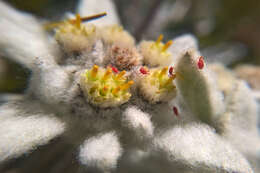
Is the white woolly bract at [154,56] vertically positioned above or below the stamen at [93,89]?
above

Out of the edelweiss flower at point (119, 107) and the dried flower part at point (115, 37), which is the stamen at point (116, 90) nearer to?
the edelweiss flower at point (119, 107)

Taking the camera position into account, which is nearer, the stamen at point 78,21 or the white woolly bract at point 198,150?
the white woolly bract at point 198,150

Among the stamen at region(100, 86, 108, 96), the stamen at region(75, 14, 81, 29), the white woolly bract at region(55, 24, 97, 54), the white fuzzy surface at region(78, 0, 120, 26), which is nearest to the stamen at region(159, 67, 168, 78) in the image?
the stamen at region(100, 86, 108, 96)

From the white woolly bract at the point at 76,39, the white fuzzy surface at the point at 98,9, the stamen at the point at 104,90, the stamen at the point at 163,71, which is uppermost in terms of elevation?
the white fuzzy surface at the point at 98,9

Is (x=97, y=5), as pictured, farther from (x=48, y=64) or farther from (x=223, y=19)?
(x=223, y=19)

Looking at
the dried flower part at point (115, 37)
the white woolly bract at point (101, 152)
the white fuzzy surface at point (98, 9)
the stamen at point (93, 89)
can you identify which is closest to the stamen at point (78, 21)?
the dried flower part at point (115, 37)

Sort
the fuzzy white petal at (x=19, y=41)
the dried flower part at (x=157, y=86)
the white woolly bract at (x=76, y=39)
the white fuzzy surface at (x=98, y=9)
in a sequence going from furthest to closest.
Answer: the white fuzzy surface at (x=98, y=9), the fuzzy white petal at (x=19, y=41), the white woolly bract at (x=76, y=39), the dried flower part at (x=157, y=86)

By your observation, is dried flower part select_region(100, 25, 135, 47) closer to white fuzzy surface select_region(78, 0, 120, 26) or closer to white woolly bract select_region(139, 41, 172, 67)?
white woolly bract select_region(139, 41, 172, 67)
